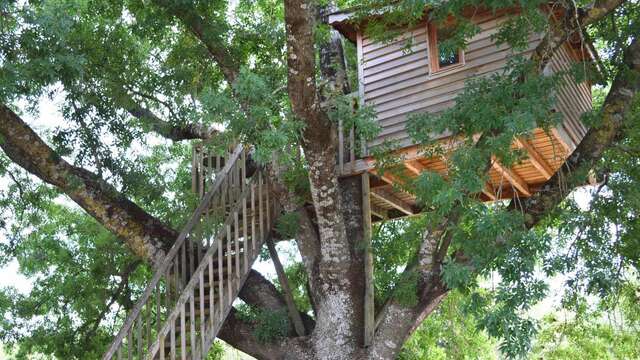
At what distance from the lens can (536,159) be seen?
10117mm

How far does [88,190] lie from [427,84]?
4863 mm

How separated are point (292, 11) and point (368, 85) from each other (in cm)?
281

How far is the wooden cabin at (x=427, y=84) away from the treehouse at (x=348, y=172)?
0.05ft

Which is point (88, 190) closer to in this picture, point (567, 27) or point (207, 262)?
point (207, 262)

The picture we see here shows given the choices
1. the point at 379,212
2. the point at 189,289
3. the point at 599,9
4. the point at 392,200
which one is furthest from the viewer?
the point at 379,212

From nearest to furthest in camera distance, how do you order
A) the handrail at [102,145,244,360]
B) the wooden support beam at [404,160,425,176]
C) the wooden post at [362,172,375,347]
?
the handrail at [102,145,244,360]
the wooden post at [362,172,375,347]
the wooden support beam at [404,160,425,176]

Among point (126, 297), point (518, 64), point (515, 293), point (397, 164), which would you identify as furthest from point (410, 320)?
point (126, 297)

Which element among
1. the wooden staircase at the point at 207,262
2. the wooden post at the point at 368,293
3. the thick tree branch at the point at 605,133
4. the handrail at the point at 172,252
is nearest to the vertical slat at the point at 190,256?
the wooden staircase at the point at 207,262

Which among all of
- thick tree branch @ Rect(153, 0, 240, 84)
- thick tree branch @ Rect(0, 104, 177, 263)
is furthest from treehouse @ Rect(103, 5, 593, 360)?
thick tree branch @ Rect(153, 0, 240, 84)

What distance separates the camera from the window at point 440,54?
9734 millimetres

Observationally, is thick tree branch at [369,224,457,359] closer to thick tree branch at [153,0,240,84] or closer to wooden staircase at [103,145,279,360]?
wooden staircase at [103,145,279,360]

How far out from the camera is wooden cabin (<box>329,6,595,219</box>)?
951cm

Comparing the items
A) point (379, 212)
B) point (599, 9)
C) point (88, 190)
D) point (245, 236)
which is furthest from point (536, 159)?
point (88, 190)

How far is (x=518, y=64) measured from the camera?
25.4 feet
